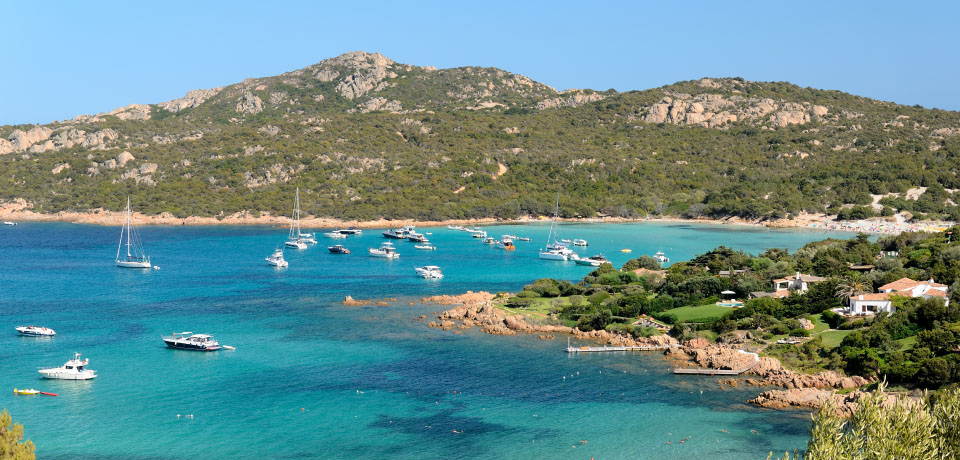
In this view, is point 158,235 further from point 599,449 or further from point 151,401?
point 599,449

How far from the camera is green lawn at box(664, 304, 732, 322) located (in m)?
62.3

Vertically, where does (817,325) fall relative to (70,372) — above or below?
above

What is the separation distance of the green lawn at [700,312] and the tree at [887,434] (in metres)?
38.1

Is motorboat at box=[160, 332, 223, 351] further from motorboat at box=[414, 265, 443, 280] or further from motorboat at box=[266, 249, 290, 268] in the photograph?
motorboat at box=[266, 249, 290, 268]

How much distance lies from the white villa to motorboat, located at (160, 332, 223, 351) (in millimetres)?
44497

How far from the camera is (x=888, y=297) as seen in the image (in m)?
59.1

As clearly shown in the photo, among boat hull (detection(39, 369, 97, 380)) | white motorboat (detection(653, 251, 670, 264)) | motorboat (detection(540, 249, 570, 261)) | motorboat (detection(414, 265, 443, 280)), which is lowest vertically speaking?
boat hull (detection(39, 369, 97, 380))

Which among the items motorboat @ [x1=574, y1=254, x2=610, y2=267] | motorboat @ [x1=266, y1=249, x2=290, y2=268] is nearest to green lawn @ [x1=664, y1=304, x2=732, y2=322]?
motorboat @ [x1=574, y1=254, x2=610, y2=267]

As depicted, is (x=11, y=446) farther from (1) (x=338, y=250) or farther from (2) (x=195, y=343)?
(1) (x=338, y=250)

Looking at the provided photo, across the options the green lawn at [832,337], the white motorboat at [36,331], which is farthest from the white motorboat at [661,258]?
the white motorboat at [36,331]

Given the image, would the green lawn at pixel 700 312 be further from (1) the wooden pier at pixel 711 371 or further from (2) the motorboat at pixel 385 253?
(2) the motorboat at pixel 385 253

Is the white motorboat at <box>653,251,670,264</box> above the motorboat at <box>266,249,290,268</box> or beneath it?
above

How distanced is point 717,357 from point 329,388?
79.2ft

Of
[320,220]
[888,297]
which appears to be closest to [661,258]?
[888,297]
